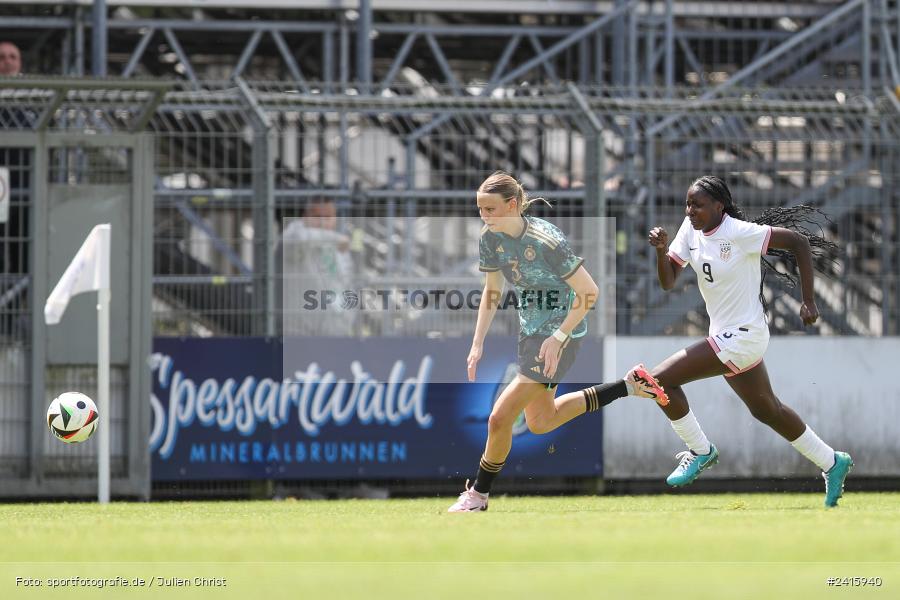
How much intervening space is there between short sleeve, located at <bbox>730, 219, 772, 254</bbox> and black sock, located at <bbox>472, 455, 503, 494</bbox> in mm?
2018

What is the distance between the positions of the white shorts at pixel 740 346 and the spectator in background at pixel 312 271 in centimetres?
453

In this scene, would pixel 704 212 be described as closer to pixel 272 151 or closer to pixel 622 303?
pixel 622 303

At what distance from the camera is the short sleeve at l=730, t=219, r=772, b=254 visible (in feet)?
34.3

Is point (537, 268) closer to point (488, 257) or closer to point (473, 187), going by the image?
point (488, 257)

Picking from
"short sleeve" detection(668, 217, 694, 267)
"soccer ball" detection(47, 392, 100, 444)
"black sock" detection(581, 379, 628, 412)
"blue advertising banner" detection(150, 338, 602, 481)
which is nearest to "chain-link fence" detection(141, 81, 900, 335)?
"blue advertising banner" detection(150, 338, 602, 481)

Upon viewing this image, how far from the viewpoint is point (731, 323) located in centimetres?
1053

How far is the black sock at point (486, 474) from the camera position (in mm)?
10422

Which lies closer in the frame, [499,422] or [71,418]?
[499,422]

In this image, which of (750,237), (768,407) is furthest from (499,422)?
(750,237)

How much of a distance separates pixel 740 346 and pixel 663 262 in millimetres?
700

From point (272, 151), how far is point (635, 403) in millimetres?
3797

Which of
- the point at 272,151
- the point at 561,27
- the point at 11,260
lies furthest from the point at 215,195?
the point at 561,27

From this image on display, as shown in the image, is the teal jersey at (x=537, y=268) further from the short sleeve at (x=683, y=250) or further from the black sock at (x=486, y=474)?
the black sock at (x=486, y=474)

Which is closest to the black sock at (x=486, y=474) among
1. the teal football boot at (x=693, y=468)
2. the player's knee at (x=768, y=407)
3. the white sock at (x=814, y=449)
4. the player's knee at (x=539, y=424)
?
the player's knee at (x=539, y=424)
